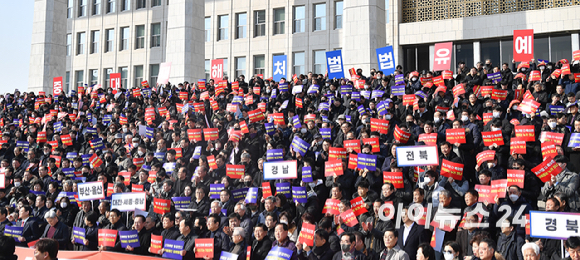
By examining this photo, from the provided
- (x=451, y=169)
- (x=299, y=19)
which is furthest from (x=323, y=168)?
(x=299, y=19)

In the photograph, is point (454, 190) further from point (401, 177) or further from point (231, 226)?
point (231, 226)

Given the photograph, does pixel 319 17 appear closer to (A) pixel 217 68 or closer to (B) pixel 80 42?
(A) pixel 217 68

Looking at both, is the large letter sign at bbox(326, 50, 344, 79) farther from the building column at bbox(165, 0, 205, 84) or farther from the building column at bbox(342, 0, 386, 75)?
the building column at bbox(165, 0, 205, 84)

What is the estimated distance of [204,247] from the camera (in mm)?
8227

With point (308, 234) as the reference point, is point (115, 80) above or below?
above

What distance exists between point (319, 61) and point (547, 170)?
24.8 metres

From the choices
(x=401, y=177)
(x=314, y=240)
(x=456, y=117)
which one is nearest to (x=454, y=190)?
(x=401, y=177)

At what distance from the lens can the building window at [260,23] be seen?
114ft

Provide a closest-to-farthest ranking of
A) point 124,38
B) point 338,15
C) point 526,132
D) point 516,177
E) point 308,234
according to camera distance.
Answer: point 308,234 < point 516,177 < point 526,132 < point 338,15 < point 124,38

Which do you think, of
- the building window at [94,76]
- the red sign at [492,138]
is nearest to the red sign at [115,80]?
the building window at [94,76]

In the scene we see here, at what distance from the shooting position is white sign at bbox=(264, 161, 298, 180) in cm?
1027

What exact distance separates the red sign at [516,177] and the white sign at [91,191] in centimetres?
777

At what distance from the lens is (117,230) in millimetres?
9320

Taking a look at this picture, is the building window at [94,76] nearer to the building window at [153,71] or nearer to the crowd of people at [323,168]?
the building window at [153,71]
